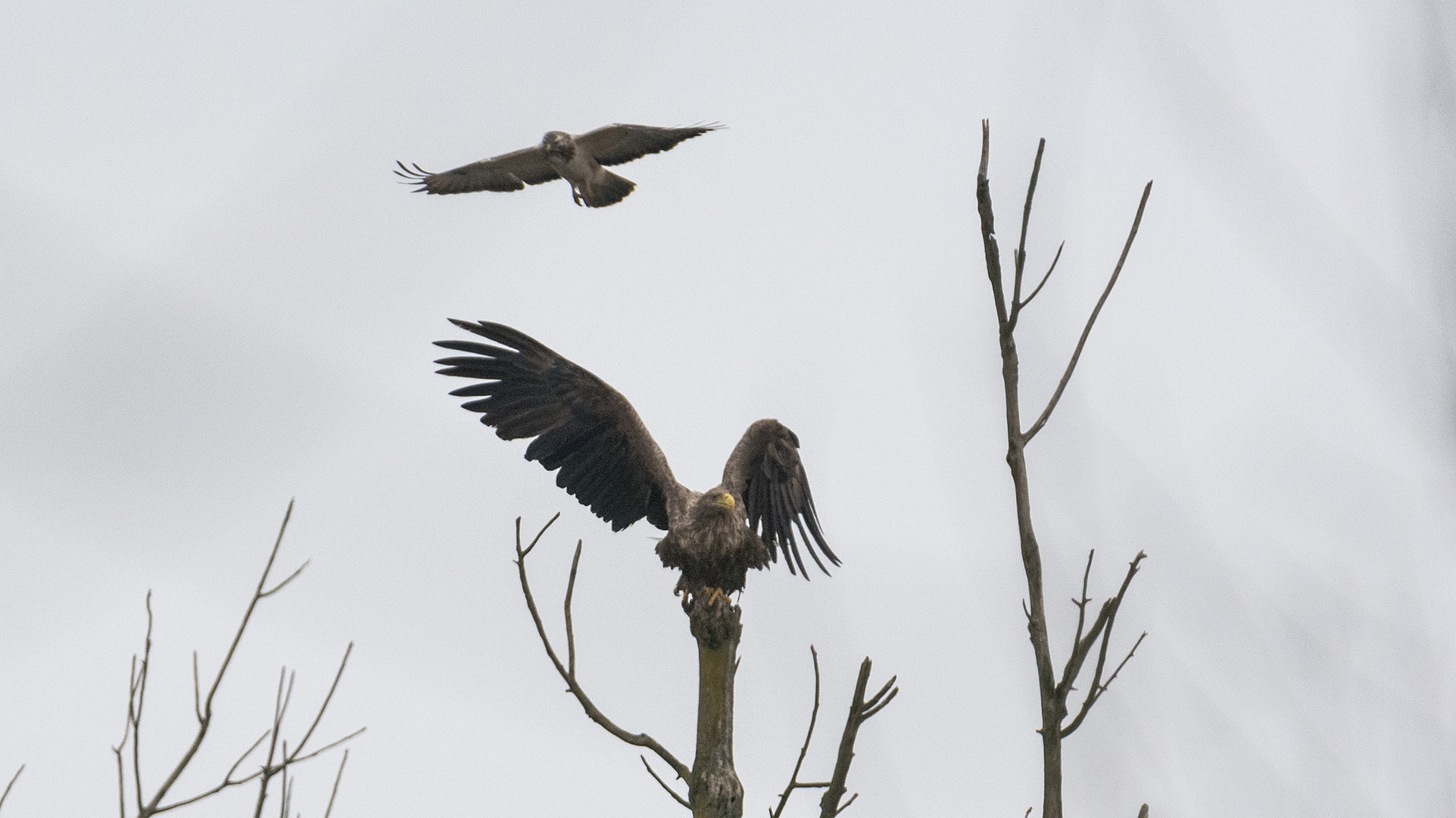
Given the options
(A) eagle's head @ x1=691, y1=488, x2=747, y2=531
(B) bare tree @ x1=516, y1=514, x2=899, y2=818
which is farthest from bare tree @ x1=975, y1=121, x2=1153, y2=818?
(A) eagle's head @ x1=691, y1=488, x2=747, y2=531

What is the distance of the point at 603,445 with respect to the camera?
595 centimetres

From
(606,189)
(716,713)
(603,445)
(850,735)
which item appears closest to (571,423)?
(603,445)

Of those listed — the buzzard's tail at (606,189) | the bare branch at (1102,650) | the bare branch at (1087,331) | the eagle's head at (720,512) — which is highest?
the buzzard's tail at (606,189)

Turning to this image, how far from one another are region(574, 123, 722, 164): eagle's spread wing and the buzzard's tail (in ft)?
0.68

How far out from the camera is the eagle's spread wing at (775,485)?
5.92 metres

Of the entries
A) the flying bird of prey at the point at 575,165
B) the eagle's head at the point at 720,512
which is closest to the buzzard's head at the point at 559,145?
the flying bird of prey at the point at 575,165

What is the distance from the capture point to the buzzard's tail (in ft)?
27.5

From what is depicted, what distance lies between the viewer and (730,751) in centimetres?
371

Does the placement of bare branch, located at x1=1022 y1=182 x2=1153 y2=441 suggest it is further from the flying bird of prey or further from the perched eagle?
the flying bird of prey

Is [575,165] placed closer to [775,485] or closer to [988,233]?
[775,485]

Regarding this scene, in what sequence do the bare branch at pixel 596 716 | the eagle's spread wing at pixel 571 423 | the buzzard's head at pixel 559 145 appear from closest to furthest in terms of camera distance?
1. the bare branch at pixel 596 716
2. the eagle's spread wing at pixel 571 423
3. the buzzard's head at pixel 559 145

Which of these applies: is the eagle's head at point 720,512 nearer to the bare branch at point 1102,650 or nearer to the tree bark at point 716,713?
the tree bark at point 716,713

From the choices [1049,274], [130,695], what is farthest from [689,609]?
[1049,274]

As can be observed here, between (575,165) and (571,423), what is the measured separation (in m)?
2.89
